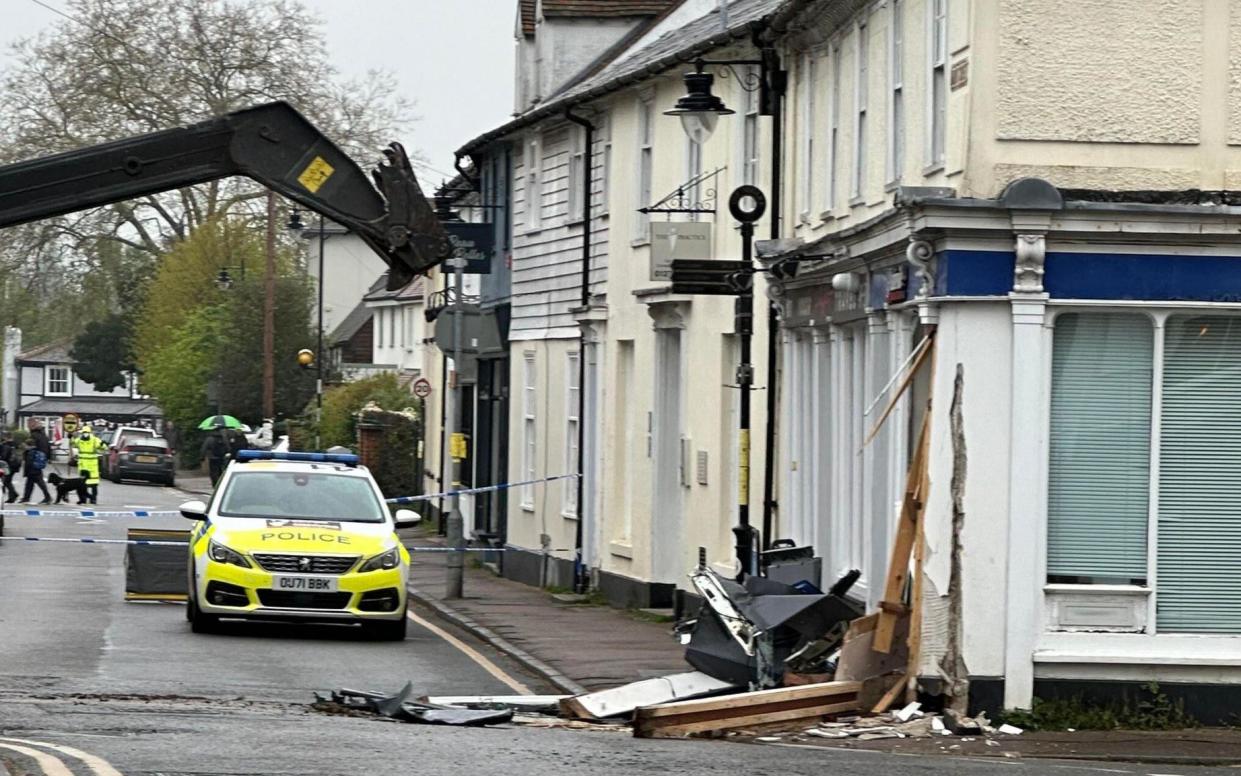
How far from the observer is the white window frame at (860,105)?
19.5 metres

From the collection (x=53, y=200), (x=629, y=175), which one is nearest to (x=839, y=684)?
(x=53, y=200)

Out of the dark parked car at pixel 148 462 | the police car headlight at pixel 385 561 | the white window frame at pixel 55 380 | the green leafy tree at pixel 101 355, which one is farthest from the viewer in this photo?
the white window frame at pixel 55 380

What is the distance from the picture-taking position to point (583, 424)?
103ft

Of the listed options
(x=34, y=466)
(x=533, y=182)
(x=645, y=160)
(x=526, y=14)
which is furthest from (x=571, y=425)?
(x=34, y=466)

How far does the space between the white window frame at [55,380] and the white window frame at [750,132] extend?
134 meters

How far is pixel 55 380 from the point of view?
15438cm

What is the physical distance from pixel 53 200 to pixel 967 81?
22.3ft

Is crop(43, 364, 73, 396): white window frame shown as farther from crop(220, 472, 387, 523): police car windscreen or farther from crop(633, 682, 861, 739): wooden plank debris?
crop(633, 682, 861, 739): wooden plank debris

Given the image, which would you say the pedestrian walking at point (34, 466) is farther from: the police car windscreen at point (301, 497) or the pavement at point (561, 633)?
the police car windscreen at point (301, 497)

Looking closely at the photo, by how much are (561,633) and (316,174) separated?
12.3 metres

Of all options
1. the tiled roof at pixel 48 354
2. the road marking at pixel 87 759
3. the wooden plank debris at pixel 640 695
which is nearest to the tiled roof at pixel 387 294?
the wooden plank debris at pixel 640 695

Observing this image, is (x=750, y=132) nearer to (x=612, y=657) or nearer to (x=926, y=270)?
(x=612, y=657)

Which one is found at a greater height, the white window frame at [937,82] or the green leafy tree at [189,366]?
the white window frame at [937,82]

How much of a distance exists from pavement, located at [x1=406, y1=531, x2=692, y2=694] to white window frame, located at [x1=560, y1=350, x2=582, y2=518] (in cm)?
131
